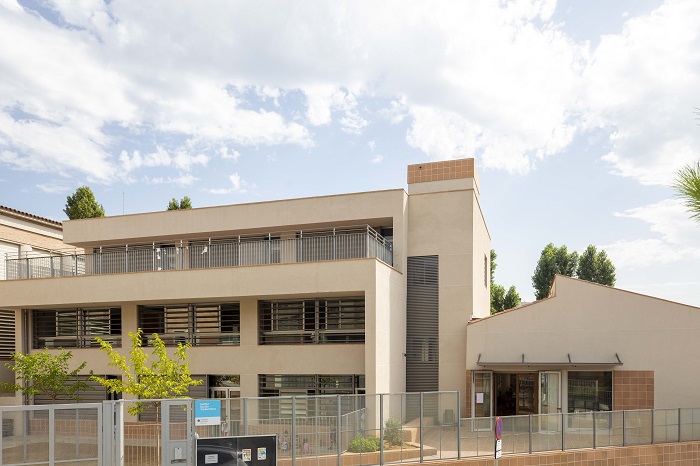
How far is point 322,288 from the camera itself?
23.2 m

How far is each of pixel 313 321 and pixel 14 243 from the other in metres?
17.5

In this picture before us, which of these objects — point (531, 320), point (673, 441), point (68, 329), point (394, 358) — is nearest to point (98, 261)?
point (68, 329)

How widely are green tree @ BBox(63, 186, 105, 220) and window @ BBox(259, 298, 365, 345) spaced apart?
83.6 feet

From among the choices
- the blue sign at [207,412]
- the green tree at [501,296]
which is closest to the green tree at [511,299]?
the green tree at [501,296]

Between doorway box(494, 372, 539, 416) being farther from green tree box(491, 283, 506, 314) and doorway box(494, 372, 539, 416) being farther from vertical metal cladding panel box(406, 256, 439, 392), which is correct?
green tree box(491, 283, 506, 314)

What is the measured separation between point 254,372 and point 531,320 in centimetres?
1127

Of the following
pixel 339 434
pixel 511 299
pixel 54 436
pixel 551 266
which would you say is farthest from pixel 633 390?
pixel 551 266

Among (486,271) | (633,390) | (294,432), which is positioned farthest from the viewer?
(486,271)

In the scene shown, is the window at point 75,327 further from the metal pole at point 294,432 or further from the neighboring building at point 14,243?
the metal pole at point 294,432

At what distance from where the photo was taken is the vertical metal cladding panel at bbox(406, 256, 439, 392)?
1025 inches

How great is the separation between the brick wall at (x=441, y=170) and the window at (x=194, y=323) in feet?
32.0

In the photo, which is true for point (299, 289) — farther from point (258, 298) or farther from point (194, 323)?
point (194, 323)

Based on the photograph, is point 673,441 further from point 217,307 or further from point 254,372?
point 217,307

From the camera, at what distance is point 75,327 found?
2889cm
